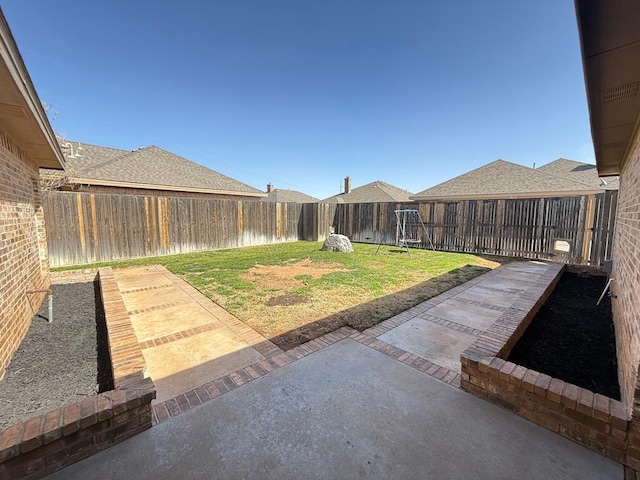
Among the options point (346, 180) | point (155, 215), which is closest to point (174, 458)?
point (155, 215)

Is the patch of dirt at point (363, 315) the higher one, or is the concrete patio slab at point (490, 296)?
the concrete patio slab at point (490, 296)

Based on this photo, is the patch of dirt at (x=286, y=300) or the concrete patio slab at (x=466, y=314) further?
the patch of dirt at (x=286, y=300)

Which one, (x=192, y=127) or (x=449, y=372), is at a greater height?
(x=192, y=127)

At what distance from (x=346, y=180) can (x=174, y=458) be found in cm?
2778

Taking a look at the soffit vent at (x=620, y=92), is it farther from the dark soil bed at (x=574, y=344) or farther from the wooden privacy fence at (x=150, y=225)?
the wooden privacy fence at (x=150, y=225)

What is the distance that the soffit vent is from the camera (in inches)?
77.2

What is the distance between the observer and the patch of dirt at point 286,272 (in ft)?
17.2

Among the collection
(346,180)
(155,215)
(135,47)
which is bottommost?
(155,215)

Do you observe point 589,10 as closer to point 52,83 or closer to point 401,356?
point 401,356

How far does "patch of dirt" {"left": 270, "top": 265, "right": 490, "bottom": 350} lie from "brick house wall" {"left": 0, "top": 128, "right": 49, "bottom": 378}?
7.54 ft

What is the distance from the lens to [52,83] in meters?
9.74

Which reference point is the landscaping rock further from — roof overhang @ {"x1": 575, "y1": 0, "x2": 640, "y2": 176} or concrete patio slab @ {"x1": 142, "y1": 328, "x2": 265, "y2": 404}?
roof overhang @ {"x1": 575, "y1": 0, "x2": 640, "y2": 176}

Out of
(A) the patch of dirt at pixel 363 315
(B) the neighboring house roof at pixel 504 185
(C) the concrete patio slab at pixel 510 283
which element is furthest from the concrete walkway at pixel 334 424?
(B) the neighboring house roof at pixel 504 185

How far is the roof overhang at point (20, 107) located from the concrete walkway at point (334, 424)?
2.40 m
